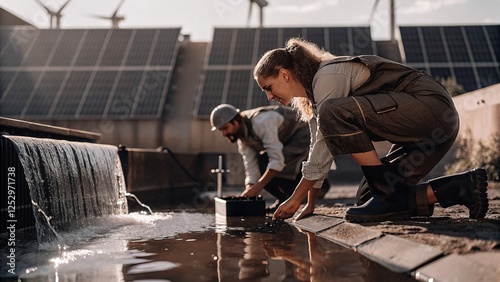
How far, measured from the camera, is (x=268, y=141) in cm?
532

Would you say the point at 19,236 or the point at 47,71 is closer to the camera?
the point at 19,236

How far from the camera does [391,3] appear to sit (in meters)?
23.6

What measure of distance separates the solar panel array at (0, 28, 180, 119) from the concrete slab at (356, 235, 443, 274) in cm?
1388

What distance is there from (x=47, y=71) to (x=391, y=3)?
44.4 ft

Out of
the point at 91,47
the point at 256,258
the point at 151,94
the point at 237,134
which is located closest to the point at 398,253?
the point at 256,258

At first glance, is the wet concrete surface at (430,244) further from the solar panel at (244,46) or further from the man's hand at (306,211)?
the solar panel at (244,46)

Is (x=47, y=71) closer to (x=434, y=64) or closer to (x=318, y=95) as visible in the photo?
(x=434, y=64)

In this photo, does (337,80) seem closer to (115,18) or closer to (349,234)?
(349,234)

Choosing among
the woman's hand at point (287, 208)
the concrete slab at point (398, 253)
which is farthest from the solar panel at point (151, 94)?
the concrete slab at point (398, 253)

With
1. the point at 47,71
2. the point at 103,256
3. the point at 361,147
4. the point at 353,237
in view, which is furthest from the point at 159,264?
the point at 47,71

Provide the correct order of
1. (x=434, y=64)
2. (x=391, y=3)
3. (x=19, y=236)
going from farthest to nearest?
(x=391, y=3) → (x=434, y=64) → (x=19, y=236)

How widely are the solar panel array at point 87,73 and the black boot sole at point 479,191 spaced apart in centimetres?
1363

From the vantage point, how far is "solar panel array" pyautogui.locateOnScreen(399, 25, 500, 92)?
16.5 m

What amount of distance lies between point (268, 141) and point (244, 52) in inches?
509
